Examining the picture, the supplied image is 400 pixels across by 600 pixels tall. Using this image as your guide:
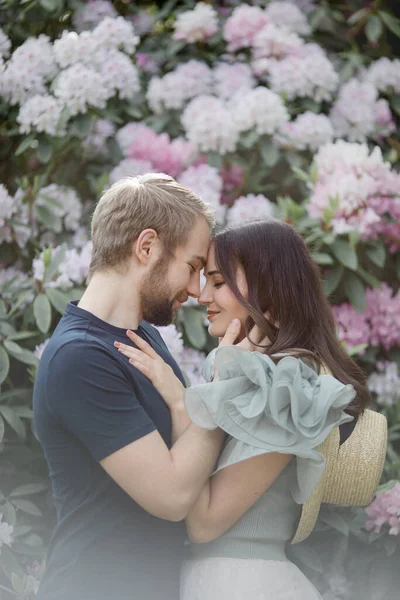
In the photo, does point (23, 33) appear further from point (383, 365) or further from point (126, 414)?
point (126, 414)

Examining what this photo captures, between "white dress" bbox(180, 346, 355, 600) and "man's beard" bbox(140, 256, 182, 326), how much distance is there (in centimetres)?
23

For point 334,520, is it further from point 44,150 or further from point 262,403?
point 44,150

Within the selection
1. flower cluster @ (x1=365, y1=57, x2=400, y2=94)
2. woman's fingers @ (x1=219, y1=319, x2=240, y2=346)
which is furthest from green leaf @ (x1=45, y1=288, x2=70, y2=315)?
flower cluster @ (x1=365, y1=57, x2=400, y2=94)

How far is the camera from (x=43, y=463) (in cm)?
274

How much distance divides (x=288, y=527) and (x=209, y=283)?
0.56 m

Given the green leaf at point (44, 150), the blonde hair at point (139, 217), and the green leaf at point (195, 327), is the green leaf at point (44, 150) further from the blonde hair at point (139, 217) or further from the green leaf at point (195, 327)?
the blonde hair at point (139, 217)

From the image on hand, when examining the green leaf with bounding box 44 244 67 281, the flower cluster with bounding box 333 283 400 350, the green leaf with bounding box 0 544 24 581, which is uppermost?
the green leaf with bounding box 44 244 67 281

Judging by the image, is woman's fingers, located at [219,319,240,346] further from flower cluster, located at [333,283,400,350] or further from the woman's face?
flower cluster, located at [333,283,400,350]

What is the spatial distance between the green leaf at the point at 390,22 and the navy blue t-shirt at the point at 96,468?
7.74 ft

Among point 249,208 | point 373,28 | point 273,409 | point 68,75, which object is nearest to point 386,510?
point 249,208

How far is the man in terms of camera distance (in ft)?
5.02

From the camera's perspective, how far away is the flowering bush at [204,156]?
8.75 feet

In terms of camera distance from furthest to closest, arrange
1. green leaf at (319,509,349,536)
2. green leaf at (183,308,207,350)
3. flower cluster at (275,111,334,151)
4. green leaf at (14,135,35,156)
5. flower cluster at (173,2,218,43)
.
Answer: flower cluster at (173,2,218,43) < flower cluster at (275,111,334,151) < green leaf at (14,135,35,156) < green leaf at (183,308,207,350) < green leaf at (319,509,349,536)

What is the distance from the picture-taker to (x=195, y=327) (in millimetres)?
2717
